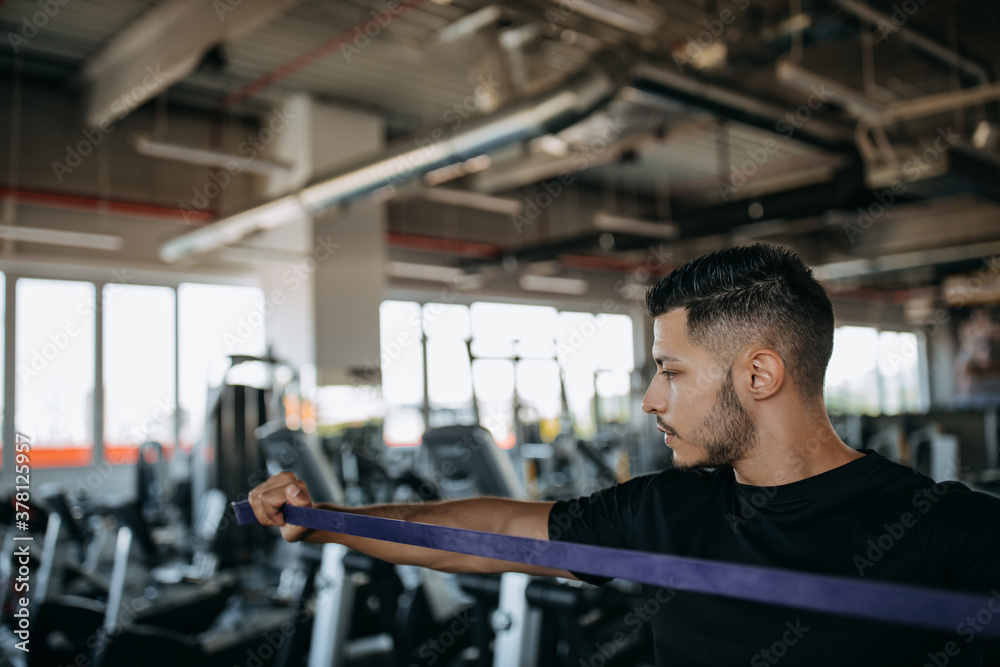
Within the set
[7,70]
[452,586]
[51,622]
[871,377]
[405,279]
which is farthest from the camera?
[871,377]

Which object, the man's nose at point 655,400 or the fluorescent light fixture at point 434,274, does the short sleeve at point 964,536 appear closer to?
the man's nose at point 655,400

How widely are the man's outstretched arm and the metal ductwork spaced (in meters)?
3.36

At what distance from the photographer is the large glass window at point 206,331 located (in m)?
9.23

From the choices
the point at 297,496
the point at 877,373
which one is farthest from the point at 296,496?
the point at 877,373

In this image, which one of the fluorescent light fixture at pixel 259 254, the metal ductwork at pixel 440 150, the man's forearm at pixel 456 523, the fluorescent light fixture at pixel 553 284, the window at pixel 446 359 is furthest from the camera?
the window at pixel 446 359

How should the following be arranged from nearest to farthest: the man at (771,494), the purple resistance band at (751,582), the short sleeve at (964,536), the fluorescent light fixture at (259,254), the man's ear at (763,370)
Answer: the purple resistance band at (751,582) < the short sleeve at (964,536) < the man at (771,494) < the man's ear at (763,370) < the fluorescent light fixture at (259,254)

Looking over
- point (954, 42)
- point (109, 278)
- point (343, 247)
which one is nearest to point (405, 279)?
point (343, 247)

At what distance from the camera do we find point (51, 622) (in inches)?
146

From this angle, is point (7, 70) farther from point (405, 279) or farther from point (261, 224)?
point (405, 279)

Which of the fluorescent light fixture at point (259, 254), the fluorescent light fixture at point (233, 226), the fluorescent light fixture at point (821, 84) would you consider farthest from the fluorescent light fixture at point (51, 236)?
the fluorescent light fixture at point (821, 84)

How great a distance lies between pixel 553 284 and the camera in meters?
11.0

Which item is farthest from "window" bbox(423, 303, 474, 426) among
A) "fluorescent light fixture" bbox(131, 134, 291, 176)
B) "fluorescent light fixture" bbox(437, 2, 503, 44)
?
"fluorescent light fixture" bbox(437, 2, 503, 44)

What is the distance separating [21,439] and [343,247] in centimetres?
660

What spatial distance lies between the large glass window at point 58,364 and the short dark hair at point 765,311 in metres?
8.65
